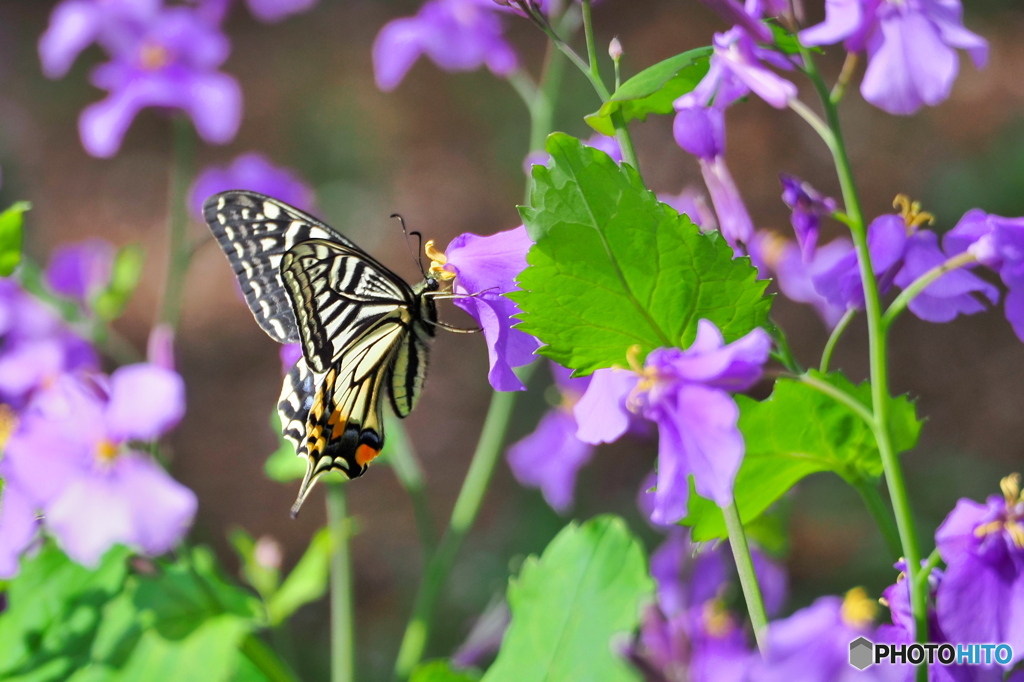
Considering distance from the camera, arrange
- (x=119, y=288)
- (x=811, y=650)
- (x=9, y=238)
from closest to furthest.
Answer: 1. (x=811, y=650)
2. (x=9, y=238)
3. (x=119, y=288)

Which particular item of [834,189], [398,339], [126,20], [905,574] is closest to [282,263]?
[398,339]

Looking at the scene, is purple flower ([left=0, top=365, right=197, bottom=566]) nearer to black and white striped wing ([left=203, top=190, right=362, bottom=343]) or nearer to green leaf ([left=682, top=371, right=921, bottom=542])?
black and white striped wing ([left=203, top=190, right=362, bottom=343])

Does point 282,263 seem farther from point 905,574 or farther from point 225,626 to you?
point 905,574

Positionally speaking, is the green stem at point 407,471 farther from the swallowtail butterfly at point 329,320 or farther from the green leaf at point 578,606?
the green leaf at point 578,606

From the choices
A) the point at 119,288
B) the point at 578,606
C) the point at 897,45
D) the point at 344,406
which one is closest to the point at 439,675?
the point at 578,606

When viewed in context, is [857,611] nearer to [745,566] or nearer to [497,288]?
[745,566]
